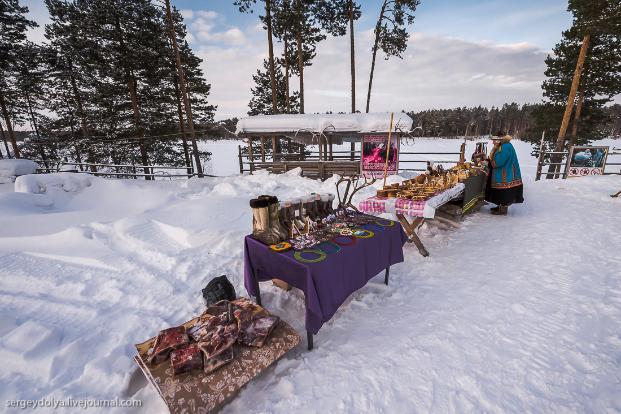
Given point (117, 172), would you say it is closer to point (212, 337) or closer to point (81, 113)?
point (81, 113)

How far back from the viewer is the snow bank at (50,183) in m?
7.48

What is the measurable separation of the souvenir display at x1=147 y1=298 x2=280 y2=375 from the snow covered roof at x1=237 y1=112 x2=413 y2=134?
31.9 feet

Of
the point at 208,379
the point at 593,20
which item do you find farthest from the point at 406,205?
the point at 593,20

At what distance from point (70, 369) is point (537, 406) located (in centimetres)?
387

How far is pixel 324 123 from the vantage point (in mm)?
11570

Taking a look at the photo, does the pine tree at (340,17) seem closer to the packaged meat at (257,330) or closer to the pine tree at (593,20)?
the pine tree at (593,20)

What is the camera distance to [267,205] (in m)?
2.89

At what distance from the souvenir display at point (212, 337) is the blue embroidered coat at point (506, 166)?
654 cm

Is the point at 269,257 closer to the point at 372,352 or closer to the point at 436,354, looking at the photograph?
the point at 372,352

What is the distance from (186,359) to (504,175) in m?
7.34

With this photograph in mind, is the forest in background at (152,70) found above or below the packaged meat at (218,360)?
above

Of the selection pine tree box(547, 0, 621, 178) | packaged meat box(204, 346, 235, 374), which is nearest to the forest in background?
pine tree box(547, 0, 621, 178)

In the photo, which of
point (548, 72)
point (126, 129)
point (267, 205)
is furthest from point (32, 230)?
point (548, 72)

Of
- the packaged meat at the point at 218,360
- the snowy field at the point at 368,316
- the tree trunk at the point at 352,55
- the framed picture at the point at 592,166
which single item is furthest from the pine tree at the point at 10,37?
the framed picture at the point at 592,166
